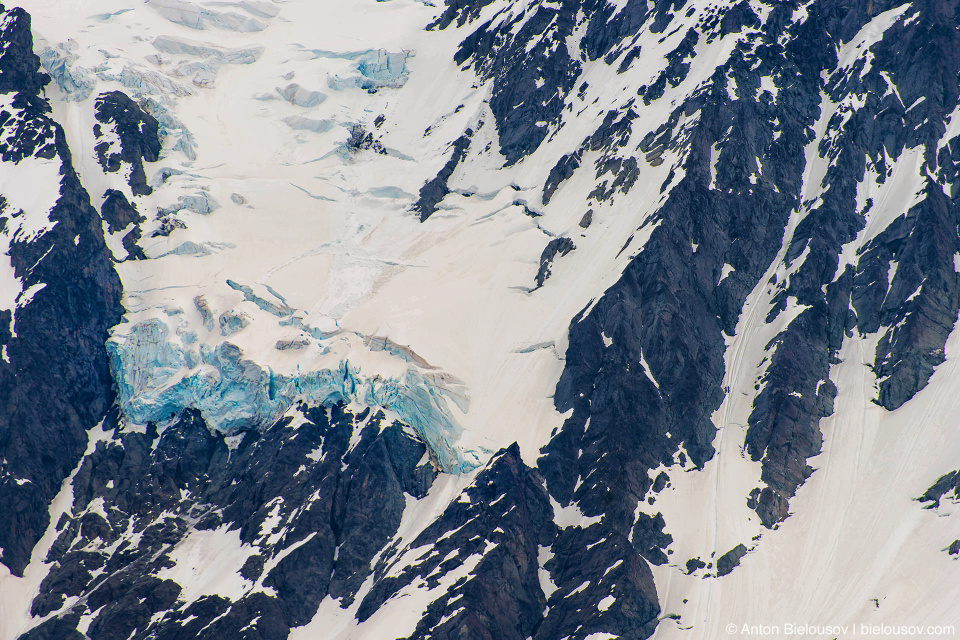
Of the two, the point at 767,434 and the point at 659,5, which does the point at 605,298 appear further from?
the point at 659,5

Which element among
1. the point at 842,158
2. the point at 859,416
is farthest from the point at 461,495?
the point at 842,158

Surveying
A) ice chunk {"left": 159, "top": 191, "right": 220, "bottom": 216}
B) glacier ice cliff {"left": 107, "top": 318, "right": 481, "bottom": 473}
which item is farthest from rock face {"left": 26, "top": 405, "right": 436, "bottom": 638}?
ice chunk {"left": 159, "top": 191, "right": 220, "bottom": 216}

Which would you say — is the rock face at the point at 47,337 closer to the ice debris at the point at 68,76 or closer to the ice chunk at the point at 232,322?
the ice debris at the point at 68,76

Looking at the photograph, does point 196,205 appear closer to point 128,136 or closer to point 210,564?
point 128,136

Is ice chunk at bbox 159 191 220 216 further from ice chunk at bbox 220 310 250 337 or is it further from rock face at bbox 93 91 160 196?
ice chunk at bbox 220 310 250 337

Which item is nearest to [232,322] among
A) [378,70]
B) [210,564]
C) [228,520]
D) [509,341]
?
[228,520]

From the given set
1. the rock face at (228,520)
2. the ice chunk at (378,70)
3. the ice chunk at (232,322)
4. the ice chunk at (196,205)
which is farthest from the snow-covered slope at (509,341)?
the ice chunk at (378,70)

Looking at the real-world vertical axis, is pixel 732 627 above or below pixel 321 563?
below
